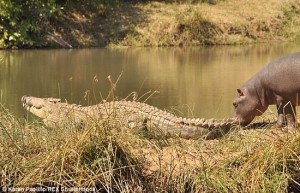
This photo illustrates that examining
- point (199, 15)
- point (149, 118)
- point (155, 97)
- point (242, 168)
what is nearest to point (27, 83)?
point (155, 97)

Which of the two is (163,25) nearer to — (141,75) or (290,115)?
(141,75)

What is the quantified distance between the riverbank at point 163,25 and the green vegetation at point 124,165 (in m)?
14.2

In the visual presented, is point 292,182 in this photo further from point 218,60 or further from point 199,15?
point 199,15

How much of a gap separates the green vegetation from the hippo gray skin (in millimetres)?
1362

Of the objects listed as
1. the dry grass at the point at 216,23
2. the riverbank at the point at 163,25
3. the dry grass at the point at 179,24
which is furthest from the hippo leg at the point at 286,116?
the dry grass at the point at 216,23

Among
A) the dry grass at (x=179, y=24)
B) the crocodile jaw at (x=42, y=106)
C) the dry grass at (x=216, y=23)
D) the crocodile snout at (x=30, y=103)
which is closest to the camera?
the crocodile jaw at (x=42, y=106)

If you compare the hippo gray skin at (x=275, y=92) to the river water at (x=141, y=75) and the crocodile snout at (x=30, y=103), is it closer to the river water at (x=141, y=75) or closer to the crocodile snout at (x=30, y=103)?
the river water at (x=141, y=75)

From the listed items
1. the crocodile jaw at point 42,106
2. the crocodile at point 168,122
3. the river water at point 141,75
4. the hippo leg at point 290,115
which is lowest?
the river water at point 141,75

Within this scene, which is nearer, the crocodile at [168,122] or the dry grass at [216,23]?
the crocodile at [168,122]

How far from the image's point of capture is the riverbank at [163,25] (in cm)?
2009

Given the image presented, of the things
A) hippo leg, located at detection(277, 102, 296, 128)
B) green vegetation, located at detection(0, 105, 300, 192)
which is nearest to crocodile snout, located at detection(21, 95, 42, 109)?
green vegetation, located at detection(0, 105, 300, 192)

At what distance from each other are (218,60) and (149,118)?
9.95 metres

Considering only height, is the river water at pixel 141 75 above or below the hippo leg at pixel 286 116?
below

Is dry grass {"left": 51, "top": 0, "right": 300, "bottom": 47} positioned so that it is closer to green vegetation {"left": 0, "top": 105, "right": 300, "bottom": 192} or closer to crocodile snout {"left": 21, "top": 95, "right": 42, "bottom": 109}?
crocodile snout {"left": 21, "top": 95, "right": 42, "bottom": 109}
